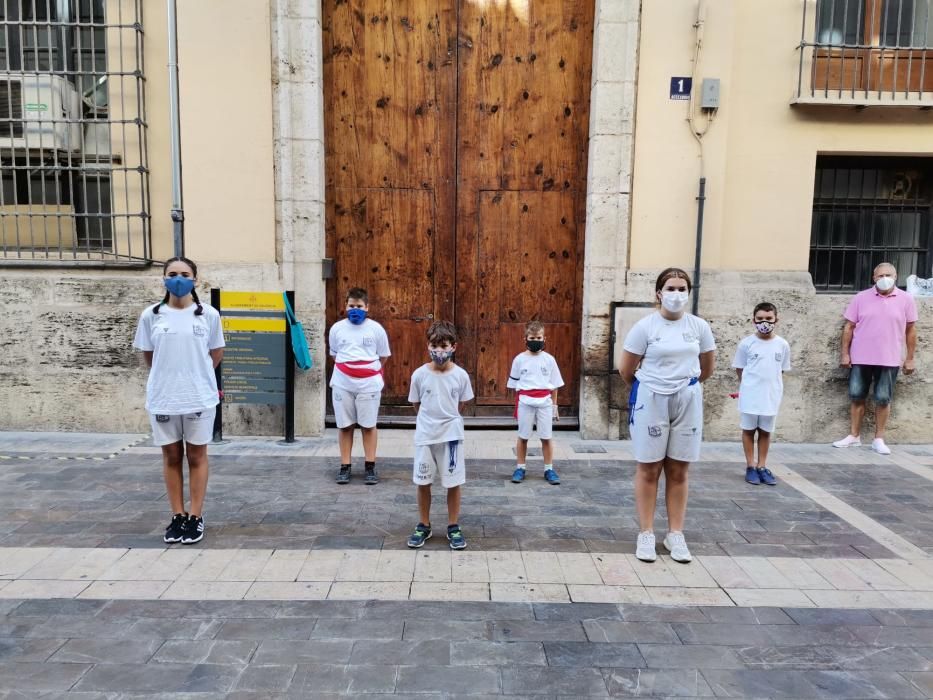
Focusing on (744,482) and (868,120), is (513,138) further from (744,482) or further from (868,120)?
(744,482)

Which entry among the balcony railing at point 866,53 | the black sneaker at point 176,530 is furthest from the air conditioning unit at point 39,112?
the balcony railing at point 866,53

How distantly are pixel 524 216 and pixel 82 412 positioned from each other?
532cm

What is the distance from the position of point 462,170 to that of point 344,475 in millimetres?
3732

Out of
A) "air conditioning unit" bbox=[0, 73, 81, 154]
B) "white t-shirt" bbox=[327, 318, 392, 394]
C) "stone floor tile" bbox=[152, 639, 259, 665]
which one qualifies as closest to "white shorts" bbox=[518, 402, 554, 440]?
"white t-shirt" bbox=[327, 318, 392, 394]

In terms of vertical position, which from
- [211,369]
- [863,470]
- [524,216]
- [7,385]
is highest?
[524,216]

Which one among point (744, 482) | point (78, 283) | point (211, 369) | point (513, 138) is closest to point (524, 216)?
point (513, 138)

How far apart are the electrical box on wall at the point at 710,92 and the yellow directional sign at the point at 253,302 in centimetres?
485

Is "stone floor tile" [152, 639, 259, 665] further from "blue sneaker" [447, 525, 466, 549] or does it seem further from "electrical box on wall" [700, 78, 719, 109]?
"electrical box on wall" [700, 78, 719, 109]

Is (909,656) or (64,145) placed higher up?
(64,145)

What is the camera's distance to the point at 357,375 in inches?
232

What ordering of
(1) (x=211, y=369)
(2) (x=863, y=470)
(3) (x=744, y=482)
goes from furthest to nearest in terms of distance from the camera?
(2) (x=863, y=470), (3) (x=744, y=482), (1) (x=211, y=369)

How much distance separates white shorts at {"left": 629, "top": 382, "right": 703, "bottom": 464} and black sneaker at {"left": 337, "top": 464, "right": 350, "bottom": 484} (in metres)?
2.68

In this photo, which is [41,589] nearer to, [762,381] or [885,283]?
[762,381]

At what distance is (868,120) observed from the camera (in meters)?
7.32
